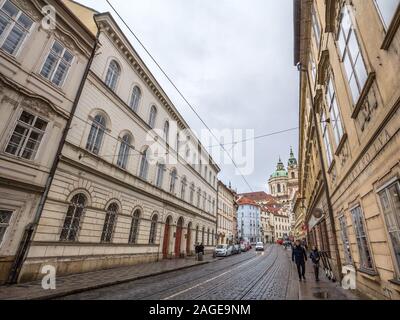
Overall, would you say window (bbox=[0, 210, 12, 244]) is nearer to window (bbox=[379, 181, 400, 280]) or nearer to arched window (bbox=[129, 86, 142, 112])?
arched window (bbox=[129, 86, 142, 112])

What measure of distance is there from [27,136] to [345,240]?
→ 47.0 feet

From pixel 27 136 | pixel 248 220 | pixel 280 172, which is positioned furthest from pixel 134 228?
pixel 280 172

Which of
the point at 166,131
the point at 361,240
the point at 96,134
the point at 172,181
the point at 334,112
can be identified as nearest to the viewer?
the point at 361,240

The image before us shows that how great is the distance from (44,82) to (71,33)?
352cm

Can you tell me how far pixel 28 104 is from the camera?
382 inches

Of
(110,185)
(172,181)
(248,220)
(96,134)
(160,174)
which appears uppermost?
(248,220)

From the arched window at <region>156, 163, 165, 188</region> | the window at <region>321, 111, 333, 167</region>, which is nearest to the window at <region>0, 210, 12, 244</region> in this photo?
the arched window at <region>156, 163, 165, 188</region>

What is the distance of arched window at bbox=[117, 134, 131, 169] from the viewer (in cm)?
1555

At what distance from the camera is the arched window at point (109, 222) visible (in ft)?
45.1

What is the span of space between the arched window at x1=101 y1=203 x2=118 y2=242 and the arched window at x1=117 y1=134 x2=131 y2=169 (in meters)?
2.87

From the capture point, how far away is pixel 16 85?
918cm

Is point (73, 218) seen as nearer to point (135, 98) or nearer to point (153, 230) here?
point (153, 230)
